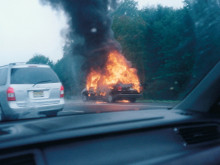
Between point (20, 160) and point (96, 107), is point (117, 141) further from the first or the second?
point (96, 107)

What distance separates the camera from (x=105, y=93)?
5586 mm

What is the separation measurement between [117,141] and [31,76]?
10.6ft

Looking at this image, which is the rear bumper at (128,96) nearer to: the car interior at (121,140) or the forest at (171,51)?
the forest at (171,51)

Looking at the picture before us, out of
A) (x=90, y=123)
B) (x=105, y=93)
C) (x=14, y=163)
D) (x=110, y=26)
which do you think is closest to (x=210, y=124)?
(x=90, y=123)

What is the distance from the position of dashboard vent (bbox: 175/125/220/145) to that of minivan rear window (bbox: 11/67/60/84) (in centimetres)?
308

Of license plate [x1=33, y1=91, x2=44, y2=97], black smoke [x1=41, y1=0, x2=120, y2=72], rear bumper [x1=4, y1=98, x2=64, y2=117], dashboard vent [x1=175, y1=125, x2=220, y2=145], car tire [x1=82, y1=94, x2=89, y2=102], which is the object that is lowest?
dashboard vent [x1=175, y1=125, x2=220, y2=145]

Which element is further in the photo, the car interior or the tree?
the tree

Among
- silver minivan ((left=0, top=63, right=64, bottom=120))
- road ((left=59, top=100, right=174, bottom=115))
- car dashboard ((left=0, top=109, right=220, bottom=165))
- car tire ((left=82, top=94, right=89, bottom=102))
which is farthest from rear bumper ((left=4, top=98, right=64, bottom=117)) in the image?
car dashboard ((left=0, top=109, right=220, bottom=165))

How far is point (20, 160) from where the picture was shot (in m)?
1.39

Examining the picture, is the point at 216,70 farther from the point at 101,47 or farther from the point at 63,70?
the point at 101,47

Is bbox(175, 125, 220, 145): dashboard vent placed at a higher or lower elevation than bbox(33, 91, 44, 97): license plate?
lower

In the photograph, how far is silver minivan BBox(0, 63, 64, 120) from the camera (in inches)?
178

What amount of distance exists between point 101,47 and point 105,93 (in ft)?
21.7

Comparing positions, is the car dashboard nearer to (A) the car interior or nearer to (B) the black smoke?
(A) the car interior
